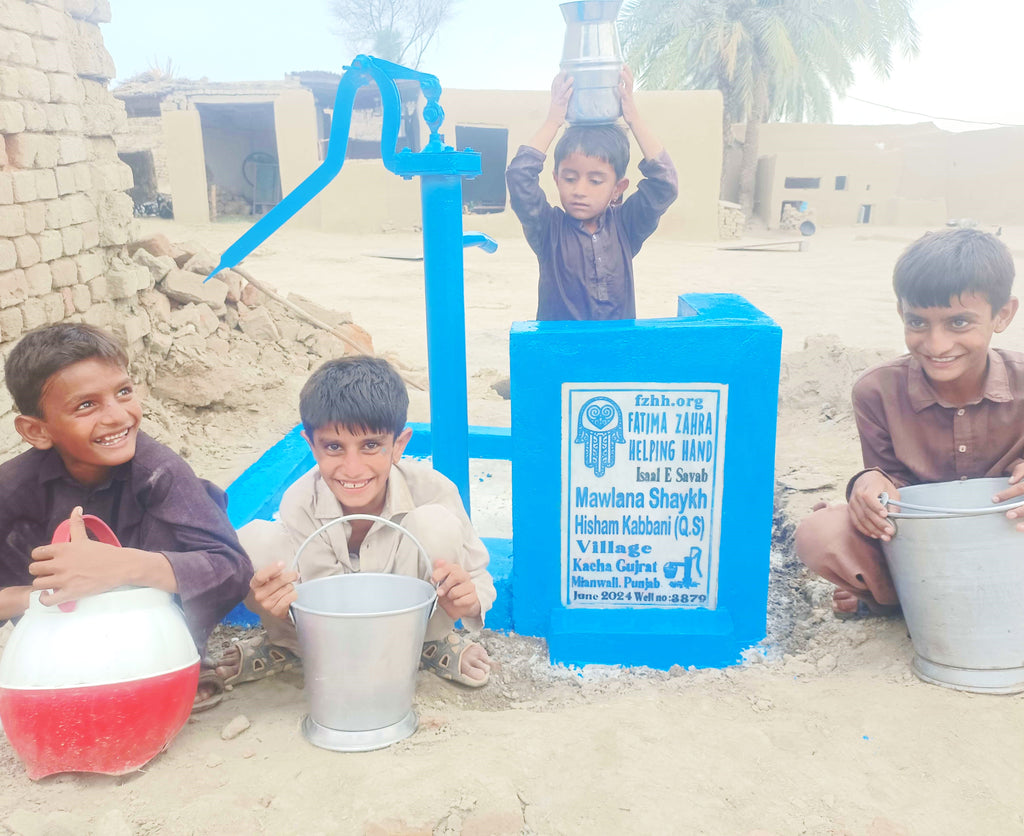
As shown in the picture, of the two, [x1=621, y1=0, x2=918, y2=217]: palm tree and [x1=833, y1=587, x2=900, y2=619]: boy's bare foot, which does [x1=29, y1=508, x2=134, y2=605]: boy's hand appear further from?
[x1=621, y1=0, x2=918, y2=217]: palm tree

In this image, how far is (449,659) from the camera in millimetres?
2293

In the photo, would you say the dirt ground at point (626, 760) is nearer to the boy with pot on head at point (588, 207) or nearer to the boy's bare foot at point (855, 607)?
the boy's bare foot at point (855, 607)

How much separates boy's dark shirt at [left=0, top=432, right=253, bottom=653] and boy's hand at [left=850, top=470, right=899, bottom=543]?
1529mm

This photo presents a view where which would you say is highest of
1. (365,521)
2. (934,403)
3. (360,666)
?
(934,403)

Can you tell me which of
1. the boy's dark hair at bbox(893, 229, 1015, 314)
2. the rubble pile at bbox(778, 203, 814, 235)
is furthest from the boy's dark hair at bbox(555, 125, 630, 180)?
the rubble pile at bbox(778, 203, 814, 235)

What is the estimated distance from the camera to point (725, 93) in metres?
21.1

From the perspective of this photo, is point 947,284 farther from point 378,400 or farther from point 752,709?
point 378,400

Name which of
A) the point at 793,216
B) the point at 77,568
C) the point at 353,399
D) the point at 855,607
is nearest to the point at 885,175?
the point at 793,216

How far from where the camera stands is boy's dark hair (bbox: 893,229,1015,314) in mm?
2141

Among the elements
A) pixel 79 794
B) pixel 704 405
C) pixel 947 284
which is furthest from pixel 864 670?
pixel 79 794

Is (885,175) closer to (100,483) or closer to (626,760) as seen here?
(626,760)

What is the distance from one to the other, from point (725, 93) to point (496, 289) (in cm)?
1358

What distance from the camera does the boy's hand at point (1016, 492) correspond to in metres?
1.97

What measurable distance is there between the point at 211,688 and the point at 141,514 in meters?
0.50
